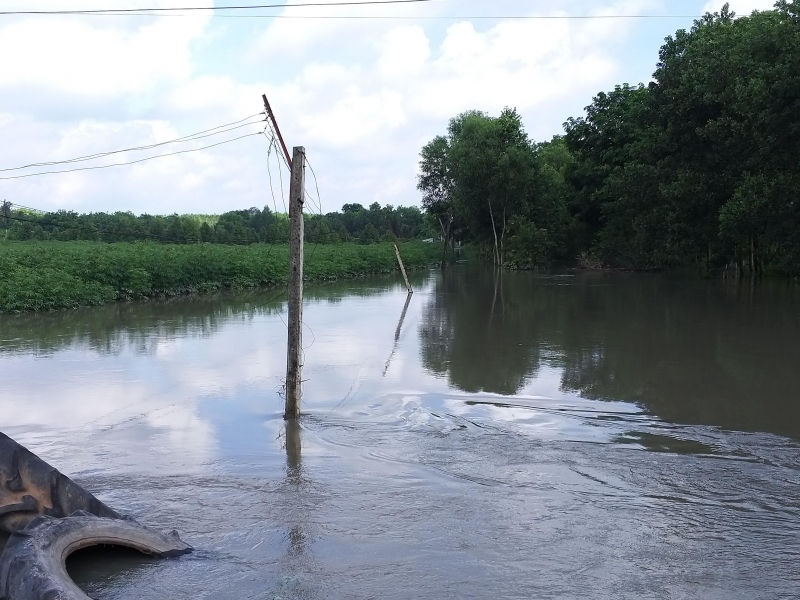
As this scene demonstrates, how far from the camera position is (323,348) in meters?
16.9

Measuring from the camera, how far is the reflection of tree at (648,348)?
11.1 metres

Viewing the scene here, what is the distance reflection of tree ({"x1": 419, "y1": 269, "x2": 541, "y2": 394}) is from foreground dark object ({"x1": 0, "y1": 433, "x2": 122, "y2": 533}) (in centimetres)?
703

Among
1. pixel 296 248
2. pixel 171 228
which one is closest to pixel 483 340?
pixel 296 248

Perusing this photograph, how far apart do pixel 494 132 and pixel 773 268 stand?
25083 mm

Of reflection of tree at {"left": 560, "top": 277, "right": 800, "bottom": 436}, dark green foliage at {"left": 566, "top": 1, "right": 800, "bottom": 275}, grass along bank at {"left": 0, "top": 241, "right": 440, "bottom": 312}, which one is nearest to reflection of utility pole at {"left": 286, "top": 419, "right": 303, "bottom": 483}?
reflection of tree at {"left": 560, "top": 277, "right": 800, "bottom": 436}

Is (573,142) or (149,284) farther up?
(573,142)

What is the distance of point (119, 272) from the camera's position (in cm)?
2792

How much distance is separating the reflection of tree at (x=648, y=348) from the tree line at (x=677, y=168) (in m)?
3.17

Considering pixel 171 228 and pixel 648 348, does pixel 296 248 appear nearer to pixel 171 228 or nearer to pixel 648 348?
pixel 648 348

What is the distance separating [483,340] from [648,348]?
3572mm

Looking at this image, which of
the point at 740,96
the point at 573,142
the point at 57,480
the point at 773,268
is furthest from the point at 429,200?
the point at 57,480

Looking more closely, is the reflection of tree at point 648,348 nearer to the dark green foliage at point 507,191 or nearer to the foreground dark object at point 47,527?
the foreground dark object at point 47,527

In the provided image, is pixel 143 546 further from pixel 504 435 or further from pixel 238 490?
pixel 504 435

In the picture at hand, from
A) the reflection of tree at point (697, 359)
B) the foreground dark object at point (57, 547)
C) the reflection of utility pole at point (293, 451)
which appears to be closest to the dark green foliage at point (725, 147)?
the reflection of tree at point (697, 359)
